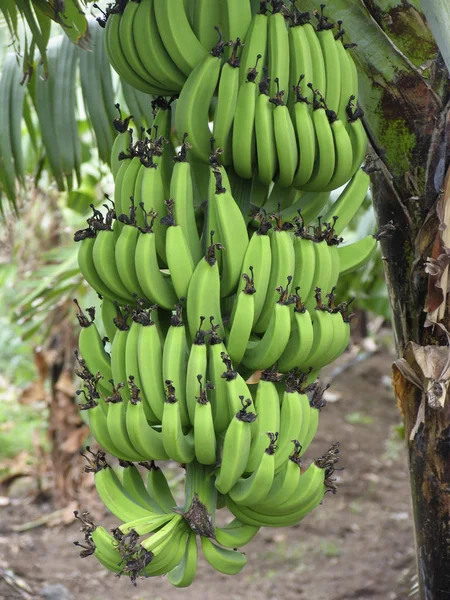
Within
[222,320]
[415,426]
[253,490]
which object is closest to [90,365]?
[222,320]

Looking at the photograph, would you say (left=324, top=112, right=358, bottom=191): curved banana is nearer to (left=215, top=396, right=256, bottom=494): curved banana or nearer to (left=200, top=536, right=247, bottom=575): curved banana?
(left=215, top=396, right=256, bottom=494): curved banana

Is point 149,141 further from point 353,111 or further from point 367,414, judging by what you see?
point 367,414

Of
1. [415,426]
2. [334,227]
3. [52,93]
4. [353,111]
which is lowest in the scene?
[415,426]

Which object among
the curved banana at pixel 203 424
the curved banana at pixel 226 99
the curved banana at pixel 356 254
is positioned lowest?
the curved banana at pixel 203 424

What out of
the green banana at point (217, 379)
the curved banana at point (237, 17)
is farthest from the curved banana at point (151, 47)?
the green banana at point (217, 379)

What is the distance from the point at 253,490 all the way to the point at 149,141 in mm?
717

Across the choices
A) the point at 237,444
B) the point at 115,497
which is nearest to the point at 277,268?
the point at 237,444

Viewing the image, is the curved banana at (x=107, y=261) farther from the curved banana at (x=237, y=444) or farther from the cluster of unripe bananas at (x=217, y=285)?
the curved banana at (x=237, y=444)

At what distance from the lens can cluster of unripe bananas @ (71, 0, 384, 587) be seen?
4.08 feet

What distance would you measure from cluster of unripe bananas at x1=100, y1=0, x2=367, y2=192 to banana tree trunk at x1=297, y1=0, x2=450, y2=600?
0.13 metres

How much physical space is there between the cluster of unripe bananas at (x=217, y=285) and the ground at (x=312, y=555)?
1797mm

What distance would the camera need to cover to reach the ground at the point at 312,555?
3.80 metres

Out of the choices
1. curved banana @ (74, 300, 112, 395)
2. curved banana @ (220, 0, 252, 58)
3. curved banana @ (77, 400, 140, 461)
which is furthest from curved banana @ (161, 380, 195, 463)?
curved banana @ (220, 0, 252, 58)

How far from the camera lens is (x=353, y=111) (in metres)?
1.42
